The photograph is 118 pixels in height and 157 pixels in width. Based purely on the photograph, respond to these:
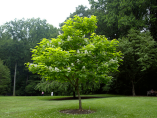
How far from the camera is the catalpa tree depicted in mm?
9299

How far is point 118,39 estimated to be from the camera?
26000 mm

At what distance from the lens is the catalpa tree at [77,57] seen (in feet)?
30.5

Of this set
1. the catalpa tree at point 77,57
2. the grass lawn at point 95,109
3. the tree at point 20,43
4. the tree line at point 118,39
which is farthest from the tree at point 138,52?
the tree at point 20,43

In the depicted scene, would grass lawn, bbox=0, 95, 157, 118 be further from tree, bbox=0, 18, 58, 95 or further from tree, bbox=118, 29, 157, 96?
tree, bbox=0, 18, 58, 95

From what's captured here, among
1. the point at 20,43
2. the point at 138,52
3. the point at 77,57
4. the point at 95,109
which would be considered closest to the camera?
the point at 77,57

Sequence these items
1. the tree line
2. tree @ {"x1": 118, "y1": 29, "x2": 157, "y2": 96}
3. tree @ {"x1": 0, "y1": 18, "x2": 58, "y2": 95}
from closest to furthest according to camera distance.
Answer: tree @ {"x1": 118, "y1": 29, "x2": 157, "y2": 96}
the tree line
tree @ {"x1": 0, "y1": 18, "x2": 58, "y2": 95}

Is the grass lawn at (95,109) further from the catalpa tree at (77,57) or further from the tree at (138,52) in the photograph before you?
the tree at (138,52)

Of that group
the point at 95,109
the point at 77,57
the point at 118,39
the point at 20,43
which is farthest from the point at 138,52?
the point at 20,43

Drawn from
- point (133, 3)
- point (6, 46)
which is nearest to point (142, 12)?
point (133, 3)

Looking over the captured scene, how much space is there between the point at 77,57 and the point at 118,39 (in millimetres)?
17770

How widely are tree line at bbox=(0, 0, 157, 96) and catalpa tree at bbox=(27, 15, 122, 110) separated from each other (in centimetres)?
303

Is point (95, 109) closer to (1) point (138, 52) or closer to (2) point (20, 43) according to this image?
(1) point (138, 52)

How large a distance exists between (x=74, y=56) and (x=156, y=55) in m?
16.5

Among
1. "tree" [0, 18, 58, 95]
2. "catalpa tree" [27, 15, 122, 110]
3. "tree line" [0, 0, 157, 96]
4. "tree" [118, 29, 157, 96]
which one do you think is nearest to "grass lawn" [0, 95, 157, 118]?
"catalpa tree" [27, 15, 122, 110]
